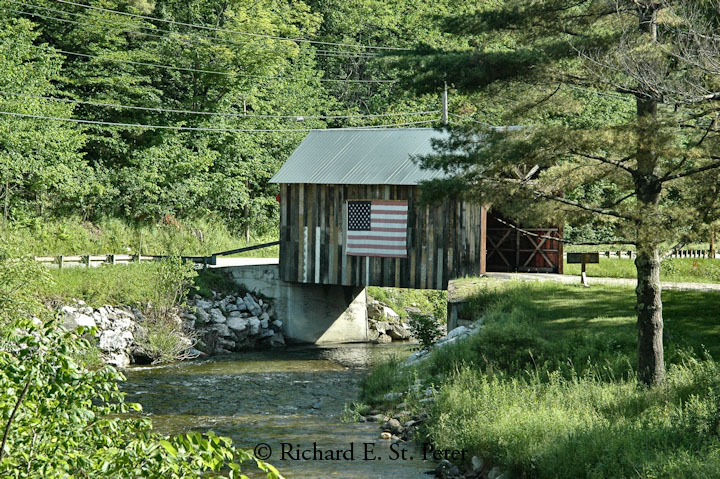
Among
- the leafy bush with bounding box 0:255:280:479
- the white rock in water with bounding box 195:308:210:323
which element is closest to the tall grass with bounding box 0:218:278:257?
the white rock in water with bounding box 195:308:210:323

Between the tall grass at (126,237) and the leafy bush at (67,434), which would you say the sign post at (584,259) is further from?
the leafy bush at (67,434)

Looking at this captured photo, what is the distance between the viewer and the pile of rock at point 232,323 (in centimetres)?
2328

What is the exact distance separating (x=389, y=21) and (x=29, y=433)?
4218cm

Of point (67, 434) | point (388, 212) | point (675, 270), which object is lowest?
point (67, 434)

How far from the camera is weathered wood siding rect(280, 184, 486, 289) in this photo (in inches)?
858

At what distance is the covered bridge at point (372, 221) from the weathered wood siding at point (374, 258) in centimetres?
3

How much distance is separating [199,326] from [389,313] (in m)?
7.66

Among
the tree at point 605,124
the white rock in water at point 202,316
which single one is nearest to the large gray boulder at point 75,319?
the white rock in water at point 202,316

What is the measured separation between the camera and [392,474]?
10.9 metres

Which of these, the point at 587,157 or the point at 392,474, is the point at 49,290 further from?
the point at 587,157

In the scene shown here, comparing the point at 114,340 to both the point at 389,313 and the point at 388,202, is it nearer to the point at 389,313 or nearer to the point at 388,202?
the point at 388,202

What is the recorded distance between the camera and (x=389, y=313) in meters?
28.6

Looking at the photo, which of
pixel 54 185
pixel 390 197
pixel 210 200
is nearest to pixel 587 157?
pixel 390 197

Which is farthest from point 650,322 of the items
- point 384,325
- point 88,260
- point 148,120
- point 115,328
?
point 148,120
